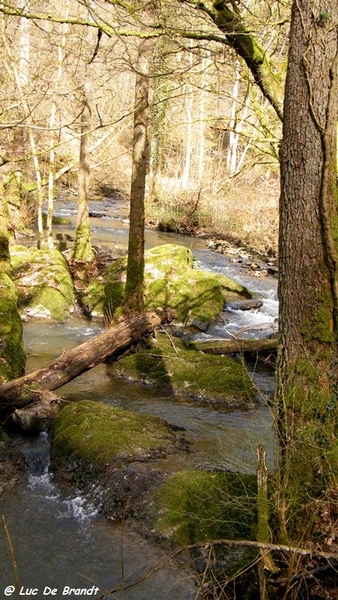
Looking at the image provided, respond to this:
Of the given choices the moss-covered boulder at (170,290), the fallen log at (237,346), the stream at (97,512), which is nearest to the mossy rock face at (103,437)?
the stream at (97,512)

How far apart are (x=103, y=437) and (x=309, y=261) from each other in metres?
2.90

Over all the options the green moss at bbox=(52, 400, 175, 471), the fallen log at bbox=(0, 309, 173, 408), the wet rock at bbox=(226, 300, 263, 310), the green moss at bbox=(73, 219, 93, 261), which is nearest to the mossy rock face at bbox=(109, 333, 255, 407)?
the fallen log at bbox=(0, 309, 173, 408)

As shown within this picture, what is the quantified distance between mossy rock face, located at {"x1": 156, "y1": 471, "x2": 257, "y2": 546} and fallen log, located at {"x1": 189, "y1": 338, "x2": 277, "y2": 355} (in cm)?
420

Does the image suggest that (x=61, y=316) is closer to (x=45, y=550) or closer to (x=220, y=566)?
(x=45, y=550)

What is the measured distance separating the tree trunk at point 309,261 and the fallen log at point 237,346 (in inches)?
199

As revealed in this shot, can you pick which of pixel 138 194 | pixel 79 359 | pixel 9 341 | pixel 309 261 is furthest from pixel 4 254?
pixel 309 261

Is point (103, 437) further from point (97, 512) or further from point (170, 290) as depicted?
point (170, 290)

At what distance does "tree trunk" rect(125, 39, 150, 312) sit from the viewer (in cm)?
808

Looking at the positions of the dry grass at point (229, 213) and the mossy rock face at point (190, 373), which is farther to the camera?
the dry grass at point (229, 213)

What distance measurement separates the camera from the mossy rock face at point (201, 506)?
3420 mm

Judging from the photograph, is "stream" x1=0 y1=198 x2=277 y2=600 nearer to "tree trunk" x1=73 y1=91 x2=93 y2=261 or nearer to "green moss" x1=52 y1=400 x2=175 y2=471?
"green moss" x1=52 y1=400 x2=175 y2=471

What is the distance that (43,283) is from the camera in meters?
11.2

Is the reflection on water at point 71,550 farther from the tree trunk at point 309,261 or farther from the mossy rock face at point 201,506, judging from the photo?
the tree trunk at point 309,261

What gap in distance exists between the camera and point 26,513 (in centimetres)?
429
